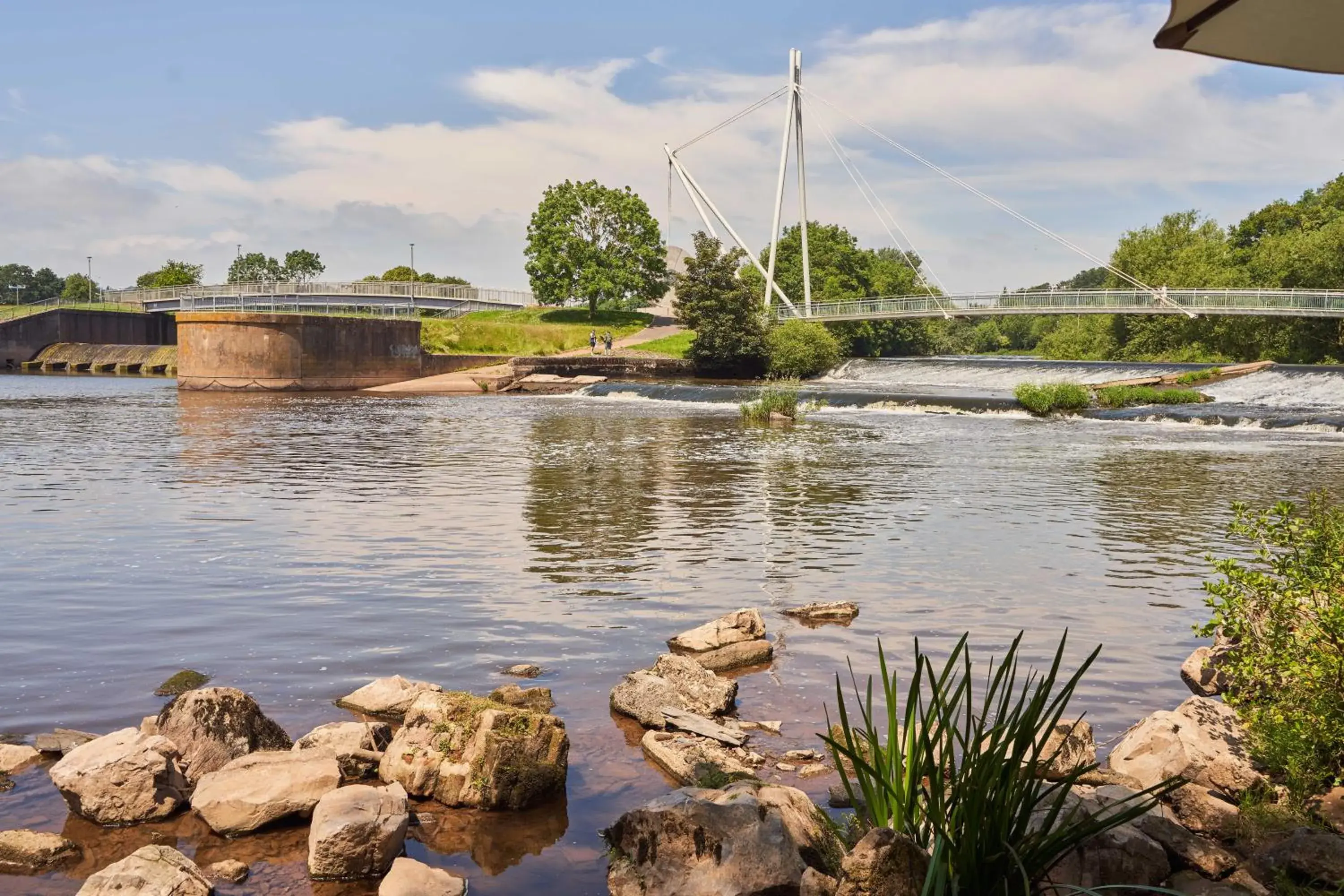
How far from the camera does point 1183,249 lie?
70000mm

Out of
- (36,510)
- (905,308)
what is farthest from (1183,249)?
(36,510)

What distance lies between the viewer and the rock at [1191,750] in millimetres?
5250

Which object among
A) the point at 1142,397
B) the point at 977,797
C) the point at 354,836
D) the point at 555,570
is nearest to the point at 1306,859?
the point at 977,797

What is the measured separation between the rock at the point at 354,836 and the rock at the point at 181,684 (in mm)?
2522

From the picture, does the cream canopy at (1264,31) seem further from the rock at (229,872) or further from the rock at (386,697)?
the rock at (386,697)

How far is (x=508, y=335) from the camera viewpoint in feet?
224

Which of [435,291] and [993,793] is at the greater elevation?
[435,291]

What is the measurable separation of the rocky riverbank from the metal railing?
47.8m

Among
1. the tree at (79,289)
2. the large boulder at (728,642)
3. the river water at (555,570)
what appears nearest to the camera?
the river water at (555,570)

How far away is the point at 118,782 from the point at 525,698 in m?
2.19

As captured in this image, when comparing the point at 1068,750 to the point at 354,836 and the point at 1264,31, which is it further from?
the point at 1264,31

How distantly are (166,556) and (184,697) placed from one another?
6164 mm

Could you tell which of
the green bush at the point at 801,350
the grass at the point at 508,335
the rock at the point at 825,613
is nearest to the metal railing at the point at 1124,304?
the green bush at the point at 801,350

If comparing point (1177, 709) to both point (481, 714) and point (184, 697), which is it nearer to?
point (481, 714)
